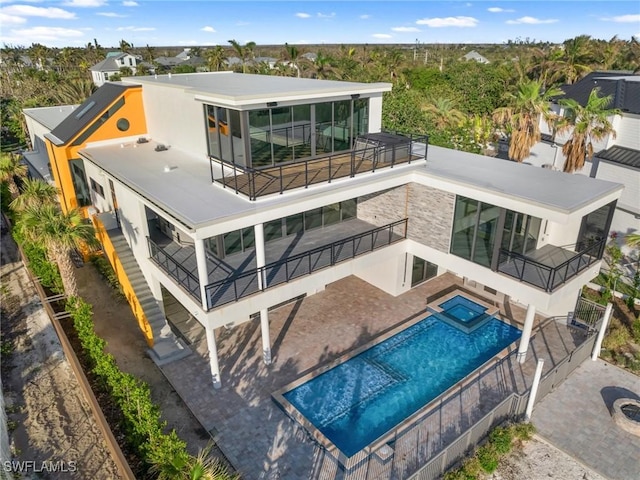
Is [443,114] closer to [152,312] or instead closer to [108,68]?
[152,312]

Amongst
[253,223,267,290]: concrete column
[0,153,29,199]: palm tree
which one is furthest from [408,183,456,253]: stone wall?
[0,153,29,199]: palm tree

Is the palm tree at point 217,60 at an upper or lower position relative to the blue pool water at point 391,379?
upper

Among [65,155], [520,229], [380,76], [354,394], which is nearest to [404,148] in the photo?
[520,229]

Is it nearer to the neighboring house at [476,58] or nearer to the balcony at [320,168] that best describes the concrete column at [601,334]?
the balcony at [320,168]

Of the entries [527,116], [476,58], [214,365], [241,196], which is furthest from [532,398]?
[476,58]

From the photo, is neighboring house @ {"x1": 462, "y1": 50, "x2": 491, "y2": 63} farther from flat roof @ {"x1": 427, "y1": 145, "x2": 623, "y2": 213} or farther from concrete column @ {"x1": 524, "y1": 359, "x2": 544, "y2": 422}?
concrete column @ {"x1": 524, "y1": 359, "x2": 544, "y2": 422}

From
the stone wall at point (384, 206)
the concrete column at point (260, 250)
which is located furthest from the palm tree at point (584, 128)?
the concrete column at point (260, 250)
